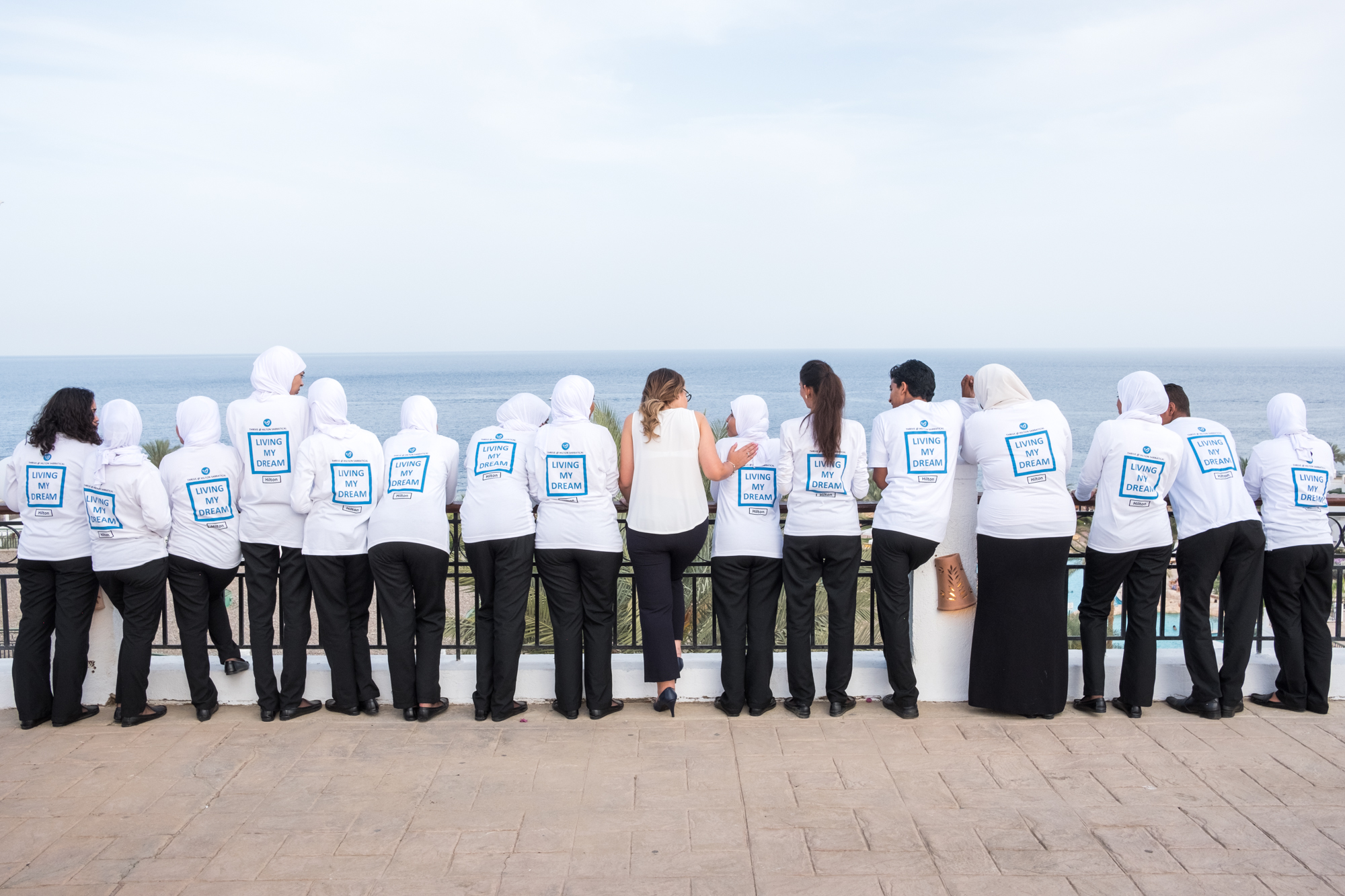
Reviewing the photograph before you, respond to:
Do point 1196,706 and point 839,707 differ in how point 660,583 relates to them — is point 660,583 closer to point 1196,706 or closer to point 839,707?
point 839,707

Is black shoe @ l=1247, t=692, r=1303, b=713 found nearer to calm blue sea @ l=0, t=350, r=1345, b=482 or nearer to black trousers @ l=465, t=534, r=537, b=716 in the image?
black trousers @ l=465, t=534, r=537, b=716

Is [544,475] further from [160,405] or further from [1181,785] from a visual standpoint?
[160,405]

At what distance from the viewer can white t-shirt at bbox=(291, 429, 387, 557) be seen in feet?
15.9

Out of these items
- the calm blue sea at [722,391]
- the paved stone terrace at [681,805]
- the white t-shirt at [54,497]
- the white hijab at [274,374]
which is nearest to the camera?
the paved stone terrace at [681,805]

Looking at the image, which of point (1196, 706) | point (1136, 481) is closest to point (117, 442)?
point (1136, 481)

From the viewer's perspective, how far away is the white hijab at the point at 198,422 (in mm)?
4906

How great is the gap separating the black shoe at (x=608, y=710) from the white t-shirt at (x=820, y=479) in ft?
4.34

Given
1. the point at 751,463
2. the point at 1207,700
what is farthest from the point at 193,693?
the point at 1207,700

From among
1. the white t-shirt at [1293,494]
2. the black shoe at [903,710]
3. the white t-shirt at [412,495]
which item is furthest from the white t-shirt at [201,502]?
the white t-shirt at [1293,494]

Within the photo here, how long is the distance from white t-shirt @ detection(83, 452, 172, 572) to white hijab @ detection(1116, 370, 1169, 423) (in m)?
4.90

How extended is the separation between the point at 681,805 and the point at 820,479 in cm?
176

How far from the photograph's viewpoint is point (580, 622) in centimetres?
509

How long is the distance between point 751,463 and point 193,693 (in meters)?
3.21

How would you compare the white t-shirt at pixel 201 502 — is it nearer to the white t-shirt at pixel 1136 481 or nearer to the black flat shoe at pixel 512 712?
the black flat shoe at pixel 512 712
